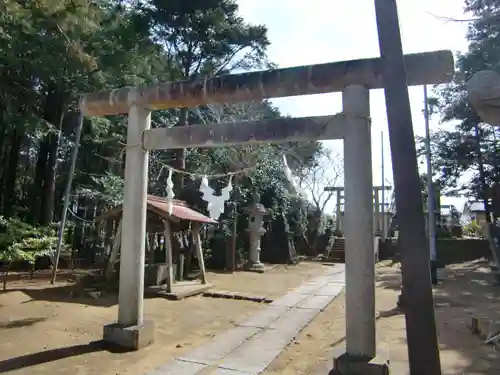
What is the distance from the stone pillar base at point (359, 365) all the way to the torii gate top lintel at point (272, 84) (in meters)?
2.95

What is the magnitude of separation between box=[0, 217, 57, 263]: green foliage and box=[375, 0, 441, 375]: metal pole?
860cm

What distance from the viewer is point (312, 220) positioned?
89.4 ft

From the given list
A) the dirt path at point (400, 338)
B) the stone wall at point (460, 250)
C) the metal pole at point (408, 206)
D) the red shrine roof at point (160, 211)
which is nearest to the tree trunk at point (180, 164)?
the red shrine roof at point (160, 211)

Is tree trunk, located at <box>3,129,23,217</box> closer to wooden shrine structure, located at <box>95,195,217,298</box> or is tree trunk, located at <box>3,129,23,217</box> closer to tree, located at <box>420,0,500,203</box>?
wooden shrine structure, located at <box>95,195,217,298</box>

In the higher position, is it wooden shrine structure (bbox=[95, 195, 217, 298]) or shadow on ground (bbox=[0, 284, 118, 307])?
wooden shrine structure (bbox=[95, 195, 217, 298])

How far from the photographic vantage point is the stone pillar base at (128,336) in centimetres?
529

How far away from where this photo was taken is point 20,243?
943cm

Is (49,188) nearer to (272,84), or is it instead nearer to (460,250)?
A: (272,84)

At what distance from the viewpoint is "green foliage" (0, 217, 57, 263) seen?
898cm

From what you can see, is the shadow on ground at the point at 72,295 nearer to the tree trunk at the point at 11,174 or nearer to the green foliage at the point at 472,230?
the tree trunk at the point at 11,174

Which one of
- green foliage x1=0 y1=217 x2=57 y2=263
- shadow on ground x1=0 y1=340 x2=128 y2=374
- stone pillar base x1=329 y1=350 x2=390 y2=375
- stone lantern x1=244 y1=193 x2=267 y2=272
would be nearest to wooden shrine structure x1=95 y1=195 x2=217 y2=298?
green foliage x1=0 y1=217 x2=57 y2=263

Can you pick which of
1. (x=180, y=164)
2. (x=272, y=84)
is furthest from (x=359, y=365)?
(x=180, y=164)

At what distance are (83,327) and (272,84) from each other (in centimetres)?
490

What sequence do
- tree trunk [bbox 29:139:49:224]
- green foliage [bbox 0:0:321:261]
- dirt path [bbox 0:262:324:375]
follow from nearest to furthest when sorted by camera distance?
dirt path [bbox 0:262:324:375] < green foliage [bbox 0:0:321:261] < tree trunk [bbox 29:139:49:224]
